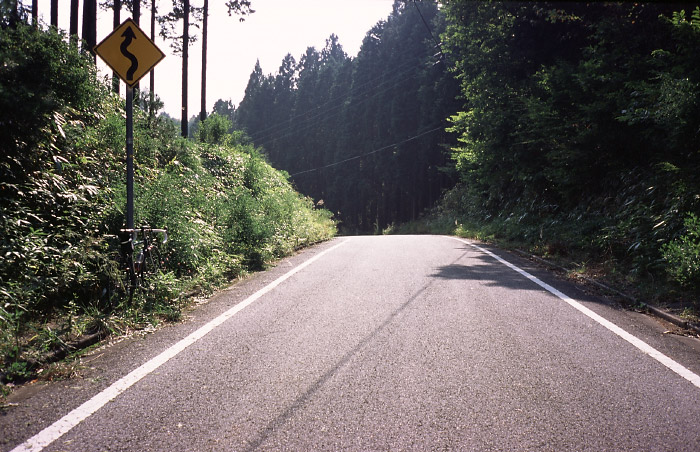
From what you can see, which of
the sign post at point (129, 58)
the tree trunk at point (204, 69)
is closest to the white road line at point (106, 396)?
the sign post at point (129, 58)

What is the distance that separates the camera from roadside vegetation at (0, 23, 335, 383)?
170 inches

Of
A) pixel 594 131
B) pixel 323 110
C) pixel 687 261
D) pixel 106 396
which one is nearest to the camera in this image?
pixel 106 396

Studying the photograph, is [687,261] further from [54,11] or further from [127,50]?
[54,11]

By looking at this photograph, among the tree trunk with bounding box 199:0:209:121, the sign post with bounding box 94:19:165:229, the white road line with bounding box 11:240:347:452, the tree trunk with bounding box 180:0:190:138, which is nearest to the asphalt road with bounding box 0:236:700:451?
the white road line with bounding box 11:240:347:452

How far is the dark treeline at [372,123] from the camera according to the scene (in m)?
38.0

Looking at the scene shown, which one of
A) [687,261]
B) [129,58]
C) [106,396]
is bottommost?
[106,396]

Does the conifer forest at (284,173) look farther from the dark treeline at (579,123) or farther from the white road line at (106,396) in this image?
the white road line at (106,396)

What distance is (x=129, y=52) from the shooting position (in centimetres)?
562

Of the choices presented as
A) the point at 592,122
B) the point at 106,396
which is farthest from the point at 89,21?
the point at 592,122

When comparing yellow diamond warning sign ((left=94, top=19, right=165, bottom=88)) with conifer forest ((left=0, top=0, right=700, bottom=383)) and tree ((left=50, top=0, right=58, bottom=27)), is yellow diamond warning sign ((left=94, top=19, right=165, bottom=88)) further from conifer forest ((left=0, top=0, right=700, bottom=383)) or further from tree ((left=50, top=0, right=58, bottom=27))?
tree ((left=50, top=0, right=58, bottom=27))

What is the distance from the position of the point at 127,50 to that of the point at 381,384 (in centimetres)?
523

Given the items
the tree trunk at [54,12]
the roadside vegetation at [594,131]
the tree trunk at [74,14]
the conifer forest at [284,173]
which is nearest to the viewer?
the conifer forest at [284,173]

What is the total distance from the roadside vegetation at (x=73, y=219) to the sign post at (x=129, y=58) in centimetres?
73

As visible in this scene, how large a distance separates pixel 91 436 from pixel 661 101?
868 cm
